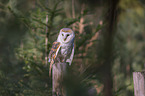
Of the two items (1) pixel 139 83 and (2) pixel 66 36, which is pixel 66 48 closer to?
(2) pixel 66 36

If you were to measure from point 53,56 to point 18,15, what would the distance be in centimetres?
112

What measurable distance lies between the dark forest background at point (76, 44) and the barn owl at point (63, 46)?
0.32 meters

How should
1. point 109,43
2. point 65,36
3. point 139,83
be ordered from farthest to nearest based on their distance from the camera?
point 65,36
point 139,83
point 109,43

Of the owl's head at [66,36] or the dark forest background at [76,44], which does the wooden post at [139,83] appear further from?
the owl's head at [66,36]

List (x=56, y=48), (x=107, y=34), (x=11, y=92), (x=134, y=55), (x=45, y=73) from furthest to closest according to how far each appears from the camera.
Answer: (x=134, y=55), (x=45, y=73), (x=11, y=92), (x=56, y=48), (x=107, y=34)

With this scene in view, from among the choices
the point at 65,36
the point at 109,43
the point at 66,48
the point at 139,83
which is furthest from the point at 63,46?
the point at 109,43

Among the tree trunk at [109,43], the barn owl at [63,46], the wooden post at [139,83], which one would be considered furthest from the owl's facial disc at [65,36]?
the tree trunk at [109,43]

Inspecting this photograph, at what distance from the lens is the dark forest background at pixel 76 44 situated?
459mm

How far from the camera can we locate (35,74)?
3.18 m

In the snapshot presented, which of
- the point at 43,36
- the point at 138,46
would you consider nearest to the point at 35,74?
the point at 43,36

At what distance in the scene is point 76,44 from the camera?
329 centimetres

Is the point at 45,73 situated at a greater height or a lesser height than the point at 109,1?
lesser

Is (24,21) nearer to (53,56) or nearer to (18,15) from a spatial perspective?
(18,15)

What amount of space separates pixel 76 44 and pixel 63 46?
0.89 metres
